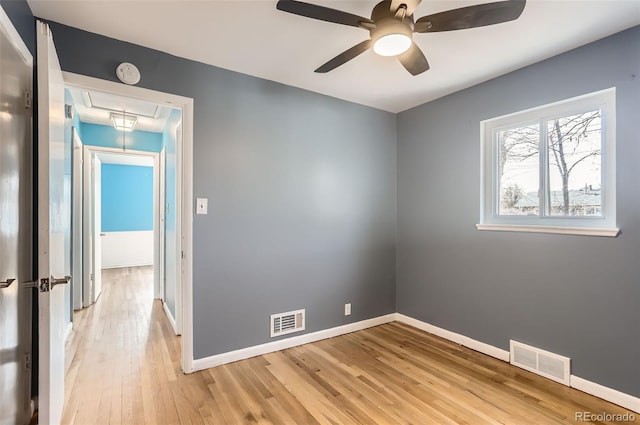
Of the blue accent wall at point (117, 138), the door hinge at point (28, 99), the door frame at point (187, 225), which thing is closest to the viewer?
the door hinge at point (28, 99)

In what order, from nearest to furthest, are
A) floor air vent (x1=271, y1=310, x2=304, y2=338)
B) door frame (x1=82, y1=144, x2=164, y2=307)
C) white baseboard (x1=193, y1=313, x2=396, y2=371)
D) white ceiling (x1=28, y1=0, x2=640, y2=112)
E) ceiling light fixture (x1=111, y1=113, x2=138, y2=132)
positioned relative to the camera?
white ceiling (x1=28, y1=0, x2=640, y2=112), white baseboard (x1=193, y1=313, x2=396, y2=371), floor air vent (x1=271, y1=310, x2=304, y2=338), ceiling light fixture (x1=111, y1=113, x2=138, y2=132), door frame (x1=82, y1=144, x2=164, y2=307)

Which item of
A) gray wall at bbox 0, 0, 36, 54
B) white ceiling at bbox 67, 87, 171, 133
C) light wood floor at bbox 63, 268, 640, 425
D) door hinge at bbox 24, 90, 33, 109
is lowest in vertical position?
light wood floor at bbox 63, 268, 640, 425

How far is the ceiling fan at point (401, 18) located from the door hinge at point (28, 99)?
1.45m

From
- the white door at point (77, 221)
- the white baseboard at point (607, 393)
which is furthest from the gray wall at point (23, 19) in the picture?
the white baseboard at point (607, 393)

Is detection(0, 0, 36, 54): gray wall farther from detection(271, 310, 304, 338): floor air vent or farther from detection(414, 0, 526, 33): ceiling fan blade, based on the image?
detection(271, 310, 304, 338): floor air vent

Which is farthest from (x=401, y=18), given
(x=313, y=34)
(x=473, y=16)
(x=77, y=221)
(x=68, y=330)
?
(x=77, y=221)

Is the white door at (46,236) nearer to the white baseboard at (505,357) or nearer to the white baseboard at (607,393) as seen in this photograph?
the white baseboard at (505,357)

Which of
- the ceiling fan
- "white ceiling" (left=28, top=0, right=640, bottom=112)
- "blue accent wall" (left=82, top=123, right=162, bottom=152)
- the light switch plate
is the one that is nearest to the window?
"white ceiling" (left=28, top=0, right=640, bottom=112)

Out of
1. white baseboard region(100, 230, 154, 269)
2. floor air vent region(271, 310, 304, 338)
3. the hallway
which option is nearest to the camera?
the hallway

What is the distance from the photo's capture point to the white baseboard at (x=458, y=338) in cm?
265

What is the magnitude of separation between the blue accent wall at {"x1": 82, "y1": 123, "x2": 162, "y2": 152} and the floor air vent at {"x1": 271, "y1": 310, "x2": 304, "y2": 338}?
325cm

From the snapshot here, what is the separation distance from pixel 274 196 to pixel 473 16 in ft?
6.36

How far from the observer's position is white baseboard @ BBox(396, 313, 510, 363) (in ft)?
8.68

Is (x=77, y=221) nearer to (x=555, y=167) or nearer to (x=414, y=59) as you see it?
(x=414, y=59)
